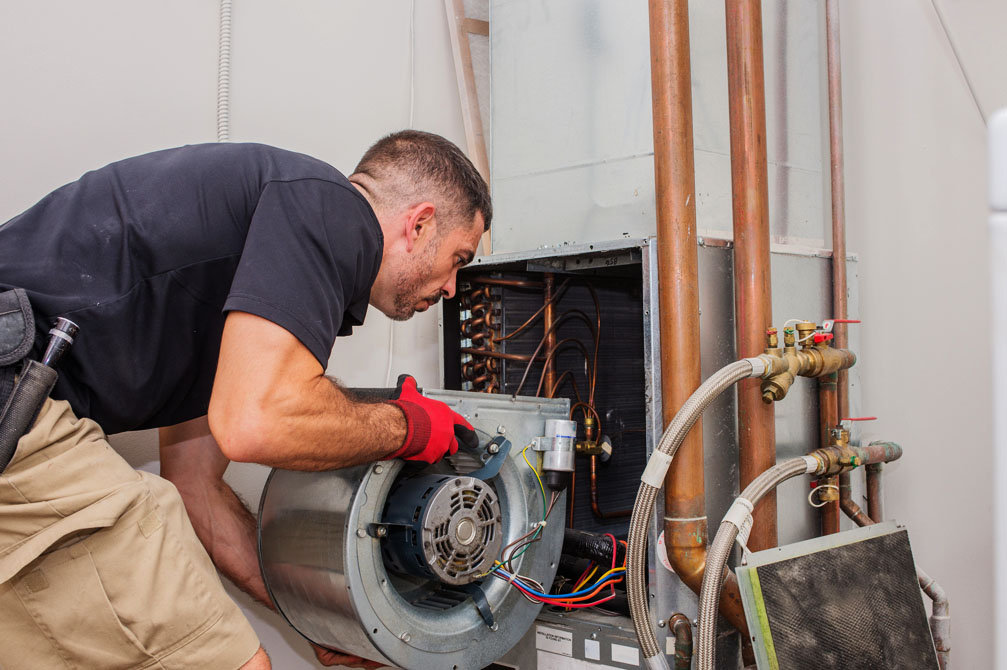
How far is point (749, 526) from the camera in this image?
1241mm

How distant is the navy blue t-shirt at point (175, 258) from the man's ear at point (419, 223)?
0.13 metres

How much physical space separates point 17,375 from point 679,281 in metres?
0.93

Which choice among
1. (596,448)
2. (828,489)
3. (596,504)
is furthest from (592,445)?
(828,489)

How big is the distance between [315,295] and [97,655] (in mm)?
504

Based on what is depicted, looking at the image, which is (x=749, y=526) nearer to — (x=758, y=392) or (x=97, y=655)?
(x=758, y=392)

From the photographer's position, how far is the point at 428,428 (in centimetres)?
118

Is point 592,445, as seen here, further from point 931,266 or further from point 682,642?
point 931,266

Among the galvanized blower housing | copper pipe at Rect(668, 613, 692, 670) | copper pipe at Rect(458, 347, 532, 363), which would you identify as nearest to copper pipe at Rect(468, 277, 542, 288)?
copper pipe at Rect(458, 347, 532, 363)

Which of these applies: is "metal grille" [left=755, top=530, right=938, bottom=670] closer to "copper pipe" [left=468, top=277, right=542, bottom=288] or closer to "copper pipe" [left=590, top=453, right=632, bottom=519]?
"copper pipe" [left=590, top=453, right=632, bottom=519]

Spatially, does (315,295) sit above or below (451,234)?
below

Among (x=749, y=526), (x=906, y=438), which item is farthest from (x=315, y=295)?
(x=906, y=438)

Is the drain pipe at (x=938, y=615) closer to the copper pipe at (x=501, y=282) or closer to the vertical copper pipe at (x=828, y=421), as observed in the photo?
the vertical copper pipe at (x=828, y=421)

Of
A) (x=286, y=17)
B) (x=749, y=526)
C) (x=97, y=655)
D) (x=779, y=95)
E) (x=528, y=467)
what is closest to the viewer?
(x=97, y=655)

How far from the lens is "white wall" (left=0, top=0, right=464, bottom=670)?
145cm
